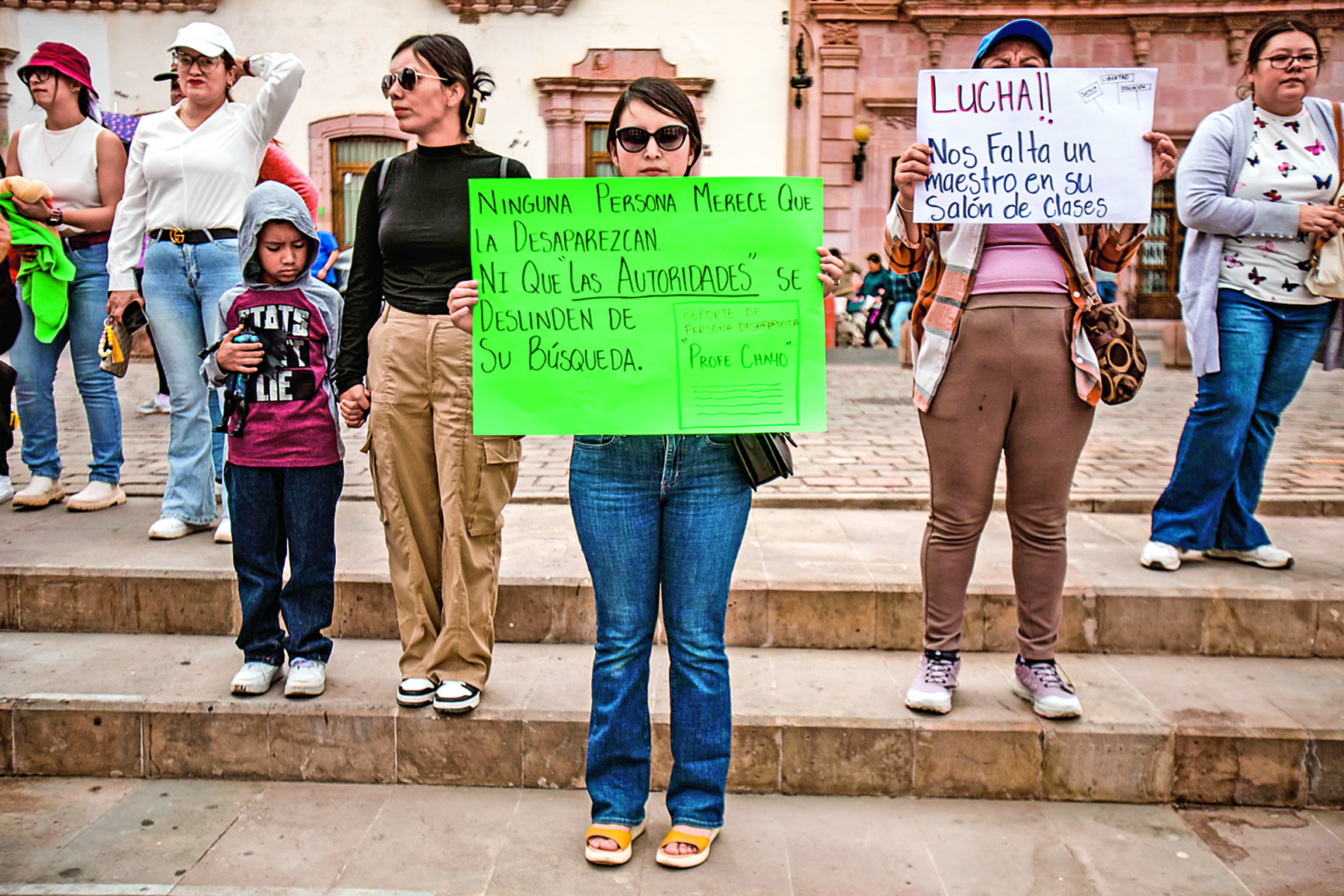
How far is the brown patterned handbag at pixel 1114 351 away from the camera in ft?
10.9

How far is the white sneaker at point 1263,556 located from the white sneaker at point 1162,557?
0.64ft

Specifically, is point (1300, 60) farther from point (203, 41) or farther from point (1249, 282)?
point (203, 41)

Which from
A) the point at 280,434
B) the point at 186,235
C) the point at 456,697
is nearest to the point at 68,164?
the point at 186,235

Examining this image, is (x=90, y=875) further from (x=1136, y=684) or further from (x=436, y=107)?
(x=1136, y=684)

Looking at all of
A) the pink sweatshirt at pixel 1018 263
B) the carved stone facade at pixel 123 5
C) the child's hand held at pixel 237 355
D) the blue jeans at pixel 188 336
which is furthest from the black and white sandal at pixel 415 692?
the carved stone facade at pixel 123 5

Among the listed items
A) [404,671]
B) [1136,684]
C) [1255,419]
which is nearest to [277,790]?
[404,671]

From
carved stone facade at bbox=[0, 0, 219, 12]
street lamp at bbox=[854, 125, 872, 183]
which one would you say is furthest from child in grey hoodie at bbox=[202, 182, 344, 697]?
carved stone facade at bbox=[0, 0, 219, 12]

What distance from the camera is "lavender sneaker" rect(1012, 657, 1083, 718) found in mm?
3461

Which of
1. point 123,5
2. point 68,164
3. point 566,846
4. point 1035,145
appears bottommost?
point 566,846

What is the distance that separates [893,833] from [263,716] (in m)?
1.93

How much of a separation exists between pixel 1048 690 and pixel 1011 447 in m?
0.76

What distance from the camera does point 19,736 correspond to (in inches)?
141

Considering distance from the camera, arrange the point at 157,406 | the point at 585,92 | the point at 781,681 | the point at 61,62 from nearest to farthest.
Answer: the point at 781,681 → the point at 61,62 → the point at 157,406 → the point at 585,92

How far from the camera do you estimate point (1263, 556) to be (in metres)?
4.48
